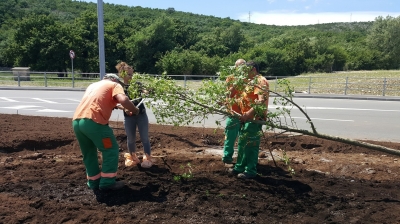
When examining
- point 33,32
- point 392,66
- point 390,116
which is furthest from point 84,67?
point 392,66

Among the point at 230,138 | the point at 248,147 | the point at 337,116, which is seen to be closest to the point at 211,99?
the point at 248,147

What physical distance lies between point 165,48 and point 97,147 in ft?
157

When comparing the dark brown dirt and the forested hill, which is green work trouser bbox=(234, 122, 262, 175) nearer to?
the dark brown dirt

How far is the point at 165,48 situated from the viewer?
169 feet

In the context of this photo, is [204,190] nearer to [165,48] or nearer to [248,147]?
[248,147]

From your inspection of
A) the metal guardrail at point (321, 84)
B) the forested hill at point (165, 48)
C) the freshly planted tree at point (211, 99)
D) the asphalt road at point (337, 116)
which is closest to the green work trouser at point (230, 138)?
the freshly planted tree at point (211, 99)

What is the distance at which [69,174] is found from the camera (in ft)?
18.5

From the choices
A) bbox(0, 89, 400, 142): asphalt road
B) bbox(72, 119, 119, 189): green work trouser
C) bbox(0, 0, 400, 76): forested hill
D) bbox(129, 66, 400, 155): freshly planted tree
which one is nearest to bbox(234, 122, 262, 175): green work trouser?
bbox(129, 66, 400, 155): freshly planted tree

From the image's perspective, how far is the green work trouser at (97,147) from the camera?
4.54 metres

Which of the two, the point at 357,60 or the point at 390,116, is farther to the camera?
the point at 357,60

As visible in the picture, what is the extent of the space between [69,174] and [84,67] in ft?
128

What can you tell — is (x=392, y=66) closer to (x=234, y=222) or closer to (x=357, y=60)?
(x=357, y=60)

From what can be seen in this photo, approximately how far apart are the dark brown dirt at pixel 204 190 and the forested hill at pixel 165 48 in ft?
84.9

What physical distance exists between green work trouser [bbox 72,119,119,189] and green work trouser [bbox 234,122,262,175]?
64.0 inches
